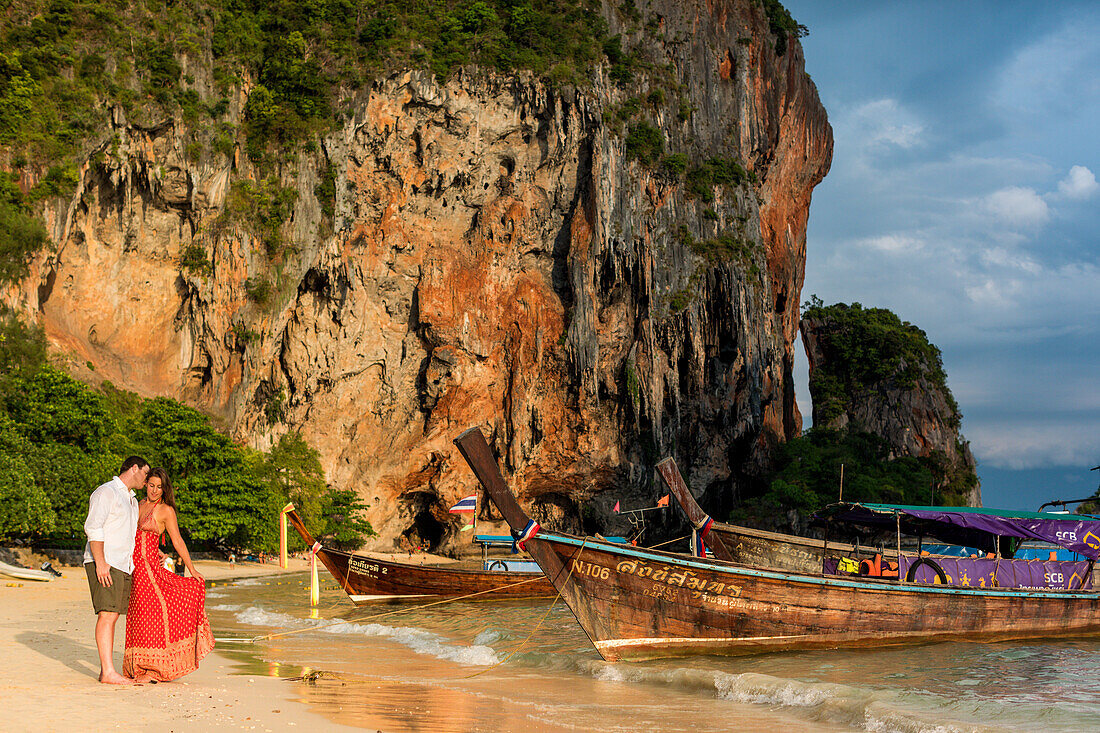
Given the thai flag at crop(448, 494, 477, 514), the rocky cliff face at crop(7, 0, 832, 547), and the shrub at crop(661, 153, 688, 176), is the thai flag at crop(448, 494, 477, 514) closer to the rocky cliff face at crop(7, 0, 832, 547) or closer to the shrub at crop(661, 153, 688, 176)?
the rocky cliff face at crop(7, 0, 832, 547)

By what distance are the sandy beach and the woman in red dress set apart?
185mm

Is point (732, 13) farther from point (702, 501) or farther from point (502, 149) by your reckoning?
point (702, 501)

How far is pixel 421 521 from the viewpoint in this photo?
38062 mm

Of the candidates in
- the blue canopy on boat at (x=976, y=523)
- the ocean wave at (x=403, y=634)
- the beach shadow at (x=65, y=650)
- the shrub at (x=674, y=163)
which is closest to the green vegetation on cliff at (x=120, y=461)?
the ocean wave at (x=403, y=634)

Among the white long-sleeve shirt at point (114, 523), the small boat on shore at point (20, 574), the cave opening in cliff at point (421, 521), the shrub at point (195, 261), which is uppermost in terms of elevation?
the shrub at point (195, 261)

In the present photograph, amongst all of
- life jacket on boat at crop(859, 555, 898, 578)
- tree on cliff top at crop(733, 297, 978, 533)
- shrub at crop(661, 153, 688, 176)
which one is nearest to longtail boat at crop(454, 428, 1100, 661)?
life jacket on boat at crop(859, 555, 898, 578)

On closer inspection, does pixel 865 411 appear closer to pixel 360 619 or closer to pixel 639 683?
pixel 360 619

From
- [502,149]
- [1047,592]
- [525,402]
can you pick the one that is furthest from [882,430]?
[1047,592]

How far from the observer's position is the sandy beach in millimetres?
4977

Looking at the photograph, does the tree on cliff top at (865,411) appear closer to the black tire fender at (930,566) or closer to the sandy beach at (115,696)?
the black tire fender at (930,566)

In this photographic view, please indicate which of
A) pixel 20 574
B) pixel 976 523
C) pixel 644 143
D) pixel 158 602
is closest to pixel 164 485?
pixel 158 602

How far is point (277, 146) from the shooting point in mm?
32781

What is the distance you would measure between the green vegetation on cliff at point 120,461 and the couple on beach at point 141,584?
1281cm

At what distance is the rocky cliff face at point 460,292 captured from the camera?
29516 millimetres
